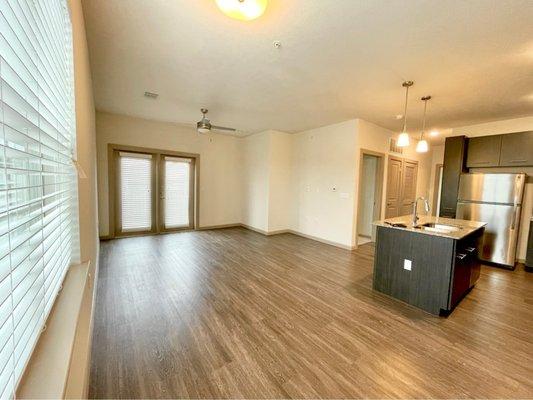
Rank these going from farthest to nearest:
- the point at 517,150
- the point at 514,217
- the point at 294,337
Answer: the point at 517,150 → the point at 514,217 → the point at 294,337

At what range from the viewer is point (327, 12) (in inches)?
74.0

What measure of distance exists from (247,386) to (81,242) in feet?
5.22

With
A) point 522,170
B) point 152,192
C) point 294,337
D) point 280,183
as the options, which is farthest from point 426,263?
point 152,192

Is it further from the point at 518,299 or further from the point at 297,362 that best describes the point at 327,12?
the point at 518,299

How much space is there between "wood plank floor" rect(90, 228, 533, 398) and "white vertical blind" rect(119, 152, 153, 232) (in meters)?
1.93

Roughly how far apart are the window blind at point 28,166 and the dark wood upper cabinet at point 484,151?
6.11m

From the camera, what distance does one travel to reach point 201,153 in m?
6.11

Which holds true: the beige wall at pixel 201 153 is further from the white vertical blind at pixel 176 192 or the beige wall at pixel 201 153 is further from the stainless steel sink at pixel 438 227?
the stainless steel sink at pixel 438 227

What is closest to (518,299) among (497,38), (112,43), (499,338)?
(499,338)

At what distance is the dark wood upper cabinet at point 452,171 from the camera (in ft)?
15.0

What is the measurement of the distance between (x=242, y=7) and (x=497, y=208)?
5.07 metres

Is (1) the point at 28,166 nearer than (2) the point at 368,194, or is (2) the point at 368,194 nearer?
(1) the point at 28,166

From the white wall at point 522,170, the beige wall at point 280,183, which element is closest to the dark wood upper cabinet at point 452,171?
the white wall at point 522,170

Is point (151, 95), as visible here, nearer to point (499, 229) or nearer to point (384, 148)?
point (384, 148)
